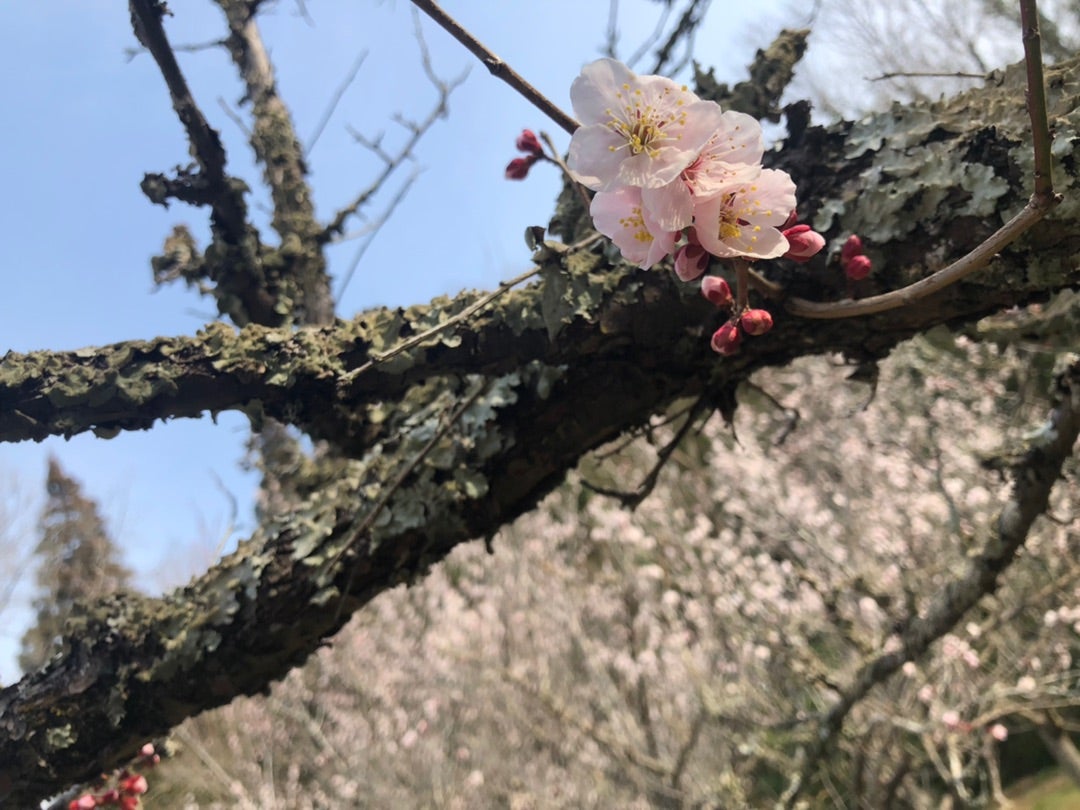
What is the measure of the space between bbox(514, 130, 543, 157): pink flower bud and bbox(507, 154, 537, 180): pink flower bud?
0.4 inches

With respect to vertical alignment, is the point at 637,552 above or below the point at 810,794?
above

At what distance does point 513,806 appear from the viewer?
169 inches

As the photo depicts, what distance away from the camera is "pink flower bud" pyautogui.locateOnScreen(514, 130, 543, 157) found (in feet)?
3.47

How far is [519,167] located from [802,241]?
0.48 m

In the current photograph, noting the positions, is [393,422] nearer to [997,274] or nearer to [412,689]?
[997,274]

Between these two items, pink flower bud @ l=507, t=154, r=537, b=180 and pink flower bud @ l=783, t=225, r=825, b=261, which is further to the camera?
pink flower bud @ l=507, t=154, r=537, b=180

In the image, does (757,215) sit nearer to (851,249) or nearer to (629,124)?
(629,124)

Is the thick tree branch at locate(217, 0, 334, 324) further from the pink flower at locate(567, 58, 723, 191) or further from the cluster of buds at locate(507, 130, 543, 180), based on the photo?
the pink flower at locate(567, 58, 723, 191)

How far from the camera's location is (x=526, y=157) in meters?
1.08

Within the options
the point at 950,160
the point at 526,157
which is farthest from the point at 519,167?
the point at 950,160

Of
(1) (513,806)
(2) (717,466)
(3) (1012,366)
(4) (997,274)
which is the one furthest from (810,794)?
(4) (997,274)

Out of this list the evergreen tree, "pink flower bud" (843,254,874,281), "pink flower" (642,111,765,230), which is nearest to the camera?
"pink flower" (642,111,765,230)

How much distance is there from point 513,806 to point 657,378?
395 cm

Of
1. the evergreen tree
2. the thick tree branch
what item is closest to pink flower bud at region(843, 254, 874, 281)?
the thick tree branch
